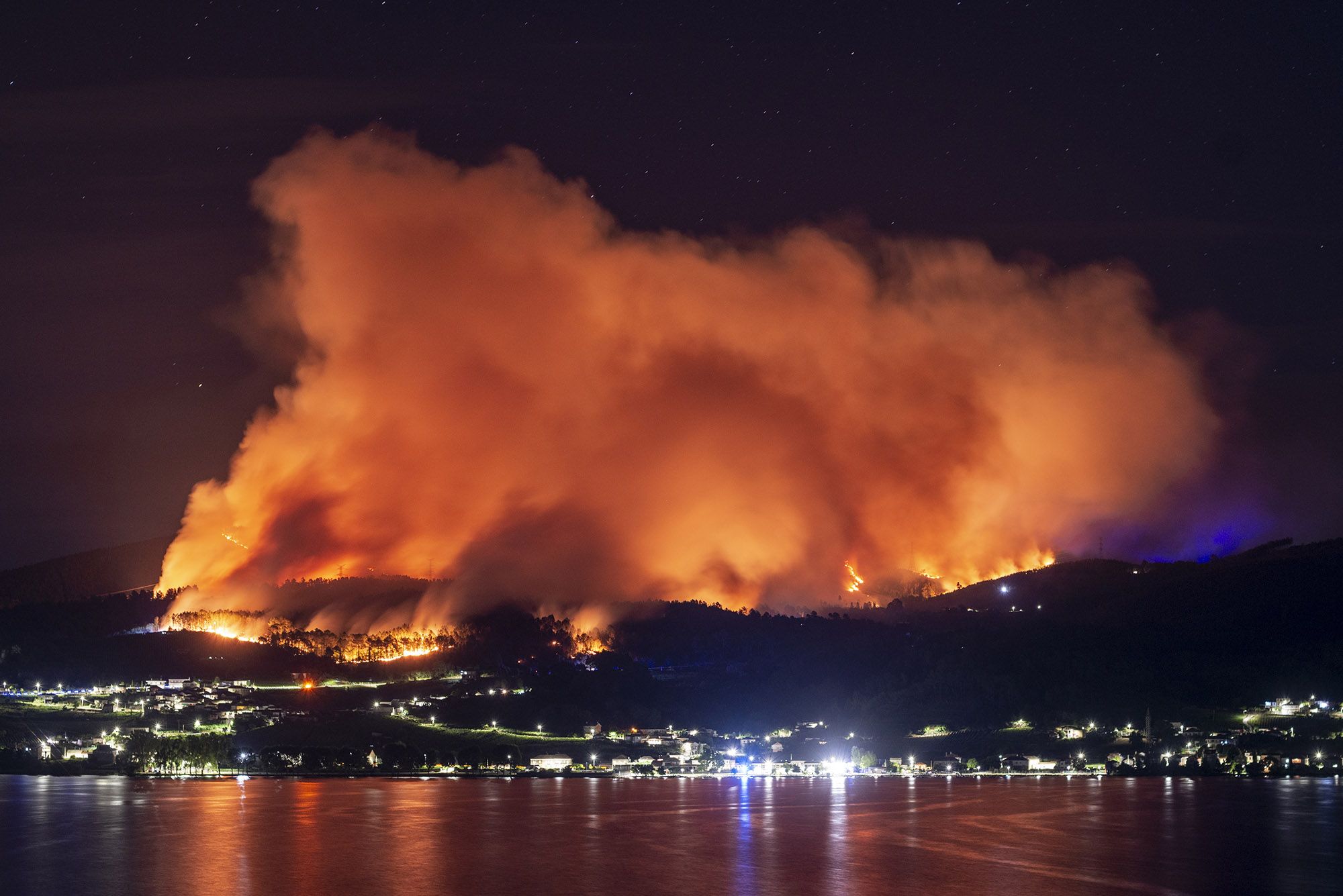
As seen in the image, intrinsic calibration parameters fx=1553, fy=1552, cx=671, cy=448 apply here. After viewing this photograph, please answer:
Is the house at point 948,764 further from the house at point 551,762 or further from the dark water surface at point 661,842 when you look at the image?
the house at point 551,762

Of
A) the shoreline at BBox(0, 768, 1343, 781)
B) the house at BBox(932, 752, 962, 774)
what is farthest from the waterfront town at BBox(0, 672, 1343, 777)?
the shoreline at BBox(0, 768, 1343, 781)

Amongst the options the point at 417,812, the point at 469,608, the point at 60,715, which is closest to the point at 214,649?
the point at 60,715

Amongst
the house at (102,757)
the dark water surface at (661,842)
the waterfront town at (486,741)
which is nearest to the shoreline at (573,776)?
the waterfront town at (486,741)

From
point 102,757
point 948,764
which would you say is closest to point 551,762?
point 948,764

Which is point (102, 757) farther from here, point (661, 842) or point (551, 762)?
point (661, 842)

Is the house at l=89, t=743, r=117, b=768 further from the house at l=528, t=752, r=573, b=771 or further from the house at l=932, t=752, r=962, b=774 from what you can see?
the house at l=932, t=752, r=962, b=774

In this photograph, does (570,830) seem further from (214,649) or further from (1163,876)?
(214,649)
